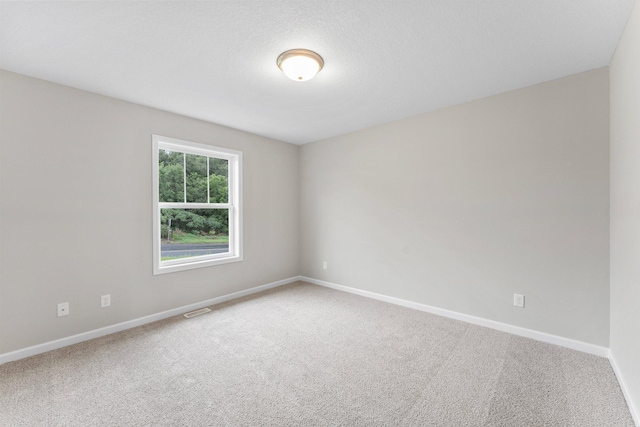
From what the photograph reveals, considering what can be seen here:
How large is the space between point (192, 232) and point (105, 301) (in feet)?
3.84

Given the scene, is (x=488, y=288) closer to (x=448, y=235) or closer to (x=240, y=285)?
(x=448, y=235)

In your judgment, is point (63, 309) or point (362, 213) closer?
point (63, 309)

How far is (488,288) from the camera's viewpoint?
2.87m

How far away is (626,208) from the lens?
181 centimetres

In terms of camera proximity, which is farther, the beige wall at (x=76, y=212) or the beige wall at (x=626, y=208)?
the beige wall at (x=76, y=212)

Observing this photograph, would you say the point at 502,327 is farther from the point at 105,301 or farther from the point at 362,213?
the point at 105,301

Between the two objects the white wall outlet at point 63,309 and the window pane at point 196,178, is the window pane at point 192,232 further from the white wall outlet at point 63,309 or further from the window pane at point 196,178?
the white wall outlet at point 63,309

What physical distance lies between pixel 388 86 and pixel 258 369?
2.72 metres

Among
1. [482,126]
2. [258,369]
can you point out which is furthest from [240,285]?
[482,126]

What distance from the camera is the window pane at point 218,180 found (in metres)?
3.79

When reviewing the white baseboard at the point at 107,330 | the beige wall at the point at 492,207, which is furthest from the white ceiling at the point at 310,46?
the white baseboard at the point at 107,330

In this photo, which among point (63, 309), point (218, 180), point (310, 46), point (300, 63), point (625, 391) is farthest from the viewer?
point (218, 180)

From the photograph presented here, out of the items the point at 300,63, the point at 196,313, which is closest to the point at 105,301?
the point at 196,313

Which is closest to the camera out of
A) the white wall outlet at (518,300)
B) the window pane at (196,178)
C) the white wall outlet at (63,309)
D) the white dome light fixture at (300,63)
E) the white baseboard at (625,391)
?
the white baseboard at (625,391)
